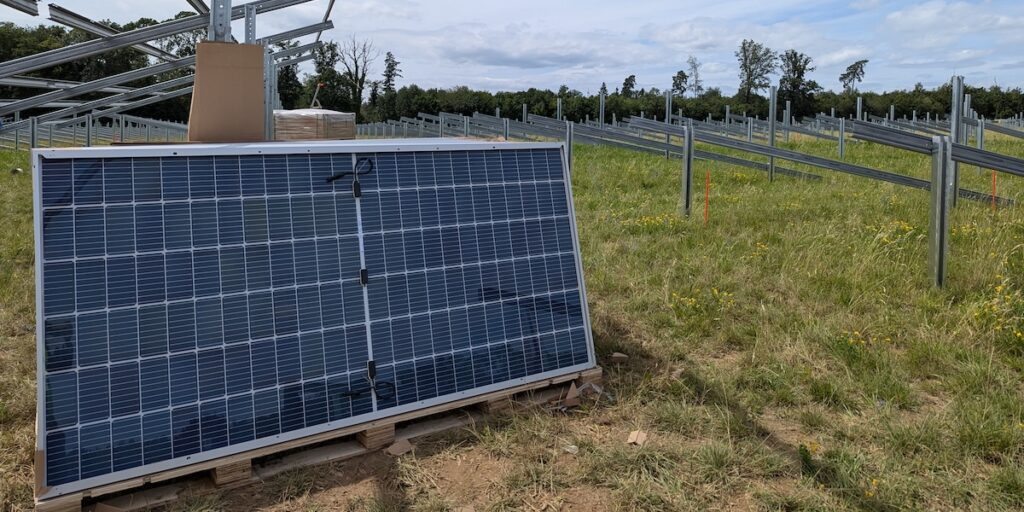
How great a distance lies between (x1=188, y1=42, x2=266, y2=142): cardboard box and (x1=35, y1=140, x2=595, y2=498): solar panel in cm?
210

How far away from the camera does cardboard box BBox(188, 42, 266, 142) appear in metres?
6.02

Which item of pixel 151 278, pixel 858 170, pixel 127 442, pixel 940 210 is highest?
pixel 858 170

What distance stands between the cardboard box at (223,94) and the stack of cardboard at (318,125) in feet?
10.1

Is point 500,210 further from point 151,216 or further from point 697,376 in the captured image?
point 151,216

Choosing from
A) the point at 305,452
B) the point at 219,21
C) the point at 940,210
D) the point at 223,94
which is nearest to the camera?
the point at 305,452

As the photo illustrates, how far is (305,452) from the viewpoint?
4059 millimetres

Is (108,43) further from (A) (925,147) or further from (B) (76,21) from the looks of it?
(A) (925,147)

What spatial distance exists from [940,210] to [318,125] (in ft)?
22.8

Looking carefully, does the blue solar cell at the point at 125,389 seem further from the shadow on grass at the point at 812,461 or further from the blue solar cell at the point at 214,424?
the shadow on grass at the point at 812,461

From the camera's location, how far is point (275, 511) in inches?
140

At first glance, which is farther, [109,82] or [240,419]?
[109,82]

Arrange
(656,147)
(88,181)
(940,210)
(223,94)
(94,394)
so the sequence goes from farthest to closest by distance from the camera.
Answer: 1. (656,147)
2. (940,210)
3. (223,94)
4. (88,181)
5. (94,394)

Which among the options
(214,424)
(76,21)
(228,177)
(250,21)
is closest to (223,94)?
(228,177)

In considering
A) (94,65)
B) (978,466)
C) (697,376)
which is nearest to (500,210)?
(697,376)
